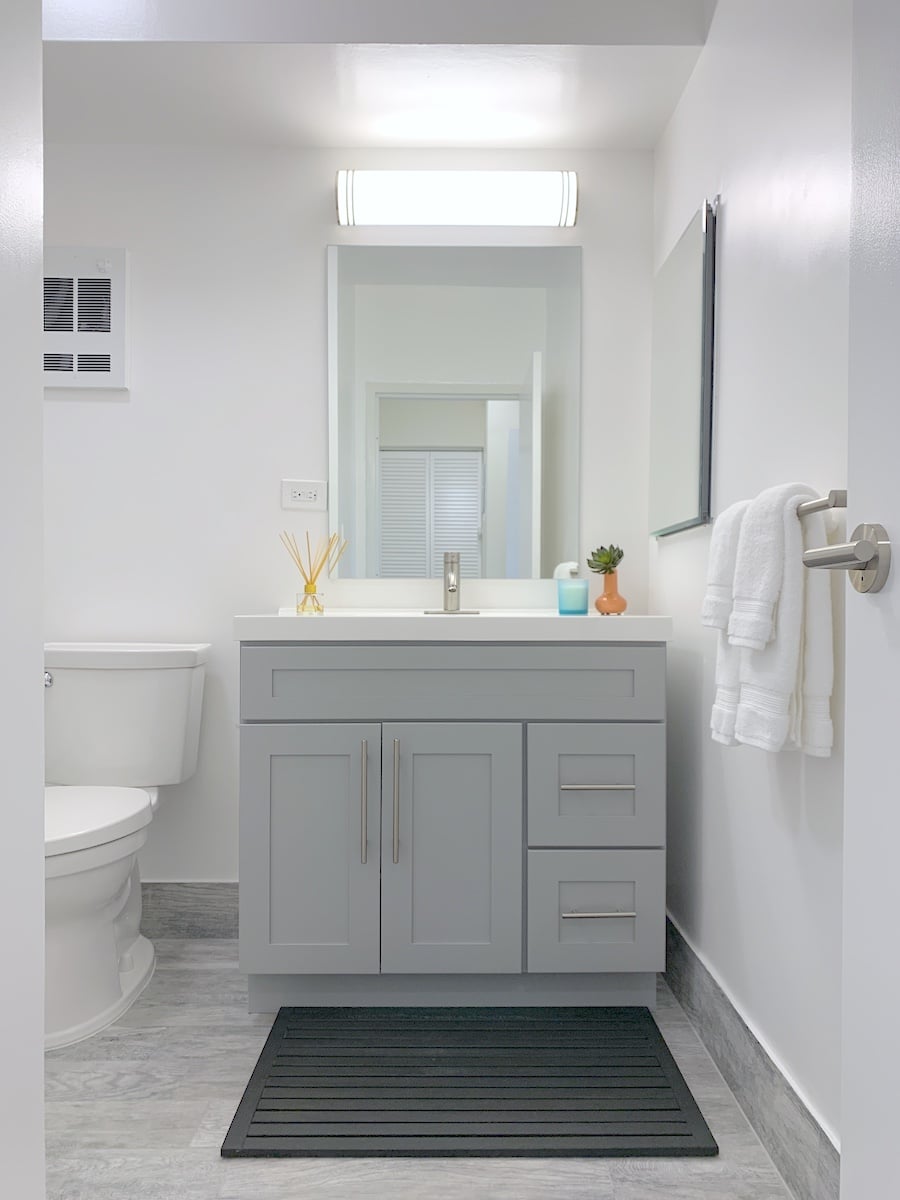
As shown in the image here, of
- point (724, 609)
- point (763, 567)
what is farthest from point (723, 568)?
point (763, 567)

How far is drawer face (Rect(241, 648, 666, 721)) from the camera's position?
75.1 inches

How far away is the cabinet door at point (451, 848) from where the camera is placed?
1.89 meters

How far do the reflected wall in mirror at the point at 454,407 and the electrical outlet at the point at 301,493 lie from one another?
5cm

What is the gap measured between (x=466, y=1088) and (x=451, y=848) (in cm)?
44

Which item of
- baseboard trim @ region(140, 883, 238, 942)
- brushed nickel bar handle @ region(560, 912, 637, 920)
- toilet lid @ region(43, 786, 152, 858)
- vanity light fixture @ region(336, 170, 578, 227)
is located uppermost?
vanity light fixture @ region(336, 170, 578, 227)

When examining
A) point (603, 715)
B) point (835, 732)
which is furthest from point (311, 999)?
point (835, 732)

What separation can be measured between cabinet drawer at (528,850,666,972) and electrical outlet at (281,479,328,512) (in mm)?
1100

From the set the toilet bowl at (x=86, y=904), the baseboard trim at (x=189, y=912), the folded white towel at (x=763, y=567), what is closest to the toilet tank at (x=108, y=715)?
the toilet bowl at (x=86, y=904)

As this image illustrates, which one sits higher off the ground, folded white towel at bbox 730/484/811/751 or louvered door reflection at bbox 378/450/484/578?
louvered door reflection at bbox 378/450/484/578

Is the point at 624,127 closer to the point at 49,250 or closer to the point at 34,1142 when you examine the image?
the point at 49,250

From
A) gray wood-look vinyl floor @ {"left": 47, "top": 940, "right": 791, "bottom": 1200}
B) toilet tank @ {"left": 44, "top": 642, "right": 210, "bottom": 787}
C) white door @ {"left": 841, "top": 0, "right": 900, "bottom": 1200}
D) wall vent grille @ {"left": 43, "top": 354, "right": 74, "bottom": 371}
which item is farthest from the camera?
wall vent grille @ {"left": 43, "top": 354, "right": 74, "bottom": 371}

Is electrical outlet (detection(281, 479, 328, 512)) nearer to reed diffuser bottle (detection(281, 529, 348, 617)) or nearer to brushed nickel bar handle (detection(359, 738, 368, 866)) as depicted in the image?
reed diffuser bottle (detection(281, 529, 348, 617))

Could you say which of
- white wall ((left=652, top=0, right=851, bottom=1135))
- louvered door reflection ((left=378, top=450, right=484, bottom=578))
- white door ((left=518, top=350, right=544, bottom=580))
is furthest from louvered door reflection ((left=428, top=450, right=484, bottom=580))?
white wall ((left=652, top=0, right=851, bottom=1135))

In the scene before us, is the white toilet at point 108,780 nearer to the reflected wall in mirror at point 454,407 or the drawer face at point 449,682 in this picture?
the drawer face at point 449,682
